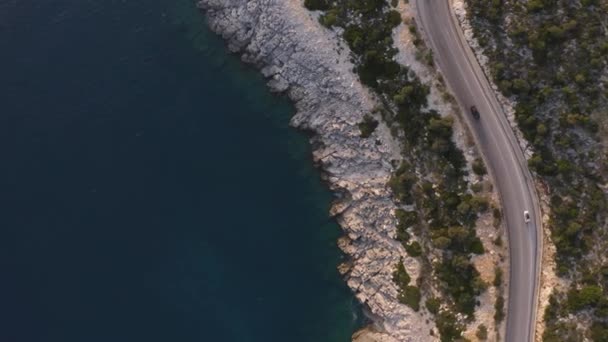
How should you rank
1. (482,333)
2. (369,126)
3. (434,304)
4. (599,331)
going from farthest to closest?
(369,126) < (434,304) < (482,333) < (599,331)

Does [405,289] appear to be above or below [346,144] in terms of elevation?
below

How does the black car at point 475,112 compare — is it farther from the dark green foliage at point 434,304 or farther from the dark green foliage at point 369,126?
the dark green foliage at point 434,304

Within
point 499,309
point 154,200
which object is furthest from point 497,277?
point 154,200

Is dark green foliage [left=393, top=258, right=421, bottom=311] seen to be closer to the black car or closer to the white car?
the white car

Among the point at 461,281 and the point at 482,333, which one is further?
the point at 461,281

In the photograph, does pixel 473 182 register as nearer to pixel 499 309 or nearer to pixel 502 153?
pixel 502 153

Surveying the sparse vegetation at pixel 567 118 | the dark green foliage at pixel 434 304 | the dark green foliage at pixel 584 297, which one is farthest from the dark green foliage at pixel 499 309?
the dark green foliage at pixel 584 297
